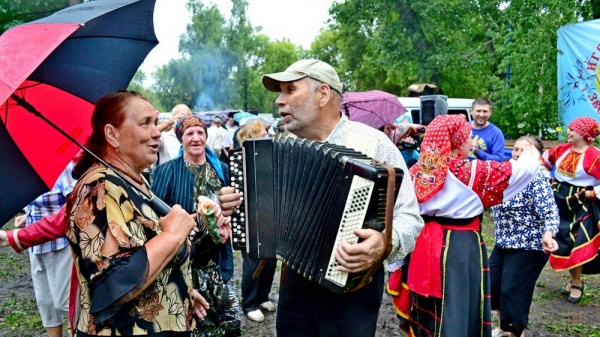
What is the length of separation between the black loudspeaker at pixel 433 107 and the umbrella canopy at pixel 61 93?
731 centimetres

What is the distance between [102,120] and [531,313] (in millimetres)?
5197

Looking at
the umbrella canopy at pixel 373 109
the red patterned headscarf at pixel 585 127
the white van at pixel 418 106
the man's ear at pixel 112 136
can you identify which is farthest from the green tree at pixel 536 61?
the man's ear at pixel 112 136

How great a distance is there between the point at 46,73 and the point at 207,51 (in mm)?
53993

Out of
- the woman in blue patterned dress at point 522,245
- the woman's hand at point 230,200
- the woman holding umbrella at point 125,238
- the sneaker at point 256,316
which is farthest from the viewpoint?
the sneaker at point 256,316

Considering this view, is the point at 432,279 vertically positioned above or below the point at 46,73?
below

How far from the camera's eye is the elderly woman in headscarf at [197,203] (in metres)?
3.89

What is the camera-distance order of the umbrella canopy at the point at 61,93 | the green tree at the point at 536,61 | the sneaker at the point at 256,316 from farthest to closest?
the green tree at the point at 536,61 → the sneaker at the point at 256,316 → the umbrella canopy at the point at 61,93

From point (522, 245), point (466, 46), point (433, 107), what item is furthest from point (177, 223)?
point (466, 46)

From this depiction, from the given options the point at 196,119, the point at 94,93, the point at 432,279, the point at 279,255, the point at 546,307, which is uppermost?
the point at 94,93

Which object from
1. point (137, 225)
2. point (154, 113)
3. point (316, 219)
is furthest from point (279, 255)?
point (154, 113)

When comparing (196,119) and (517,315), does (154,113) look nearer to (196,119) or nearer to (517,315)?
(196,119)

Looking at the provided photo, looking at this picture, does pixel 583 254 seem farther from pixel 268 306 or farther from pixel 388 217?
pixel 388 217

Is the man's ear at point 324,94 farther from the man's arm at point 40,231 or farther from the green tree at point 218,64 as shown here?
the green tree at point 218,64

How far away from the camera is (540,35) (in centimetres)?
1001
